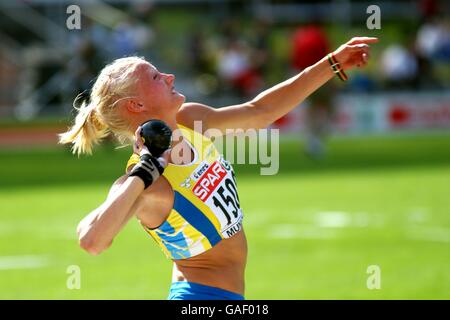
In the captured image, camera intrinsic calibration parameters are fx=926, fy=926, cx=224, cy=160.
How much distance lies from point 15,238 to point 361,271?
16.1 ft

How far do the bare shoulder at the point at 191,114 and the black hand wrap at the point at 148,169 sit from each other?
107cm

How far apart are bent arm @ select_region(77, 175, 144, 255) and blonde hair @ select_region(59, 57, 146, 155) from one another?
31.9 inches

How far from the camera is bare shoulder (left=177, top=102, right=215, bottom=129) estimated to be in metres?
6.25

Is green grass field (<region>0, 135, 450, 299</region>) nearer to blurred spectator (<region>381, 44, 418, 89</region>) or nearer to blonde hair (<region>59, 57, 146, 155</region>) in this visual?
blonde hair (<region>59, 57, 146, 155</region>)

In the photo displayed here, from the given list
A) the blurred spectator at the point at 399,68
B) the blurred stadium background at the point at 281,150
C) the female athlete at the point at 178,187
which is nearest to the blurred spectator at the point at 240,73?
the blurred stadium background at the point at 281,150

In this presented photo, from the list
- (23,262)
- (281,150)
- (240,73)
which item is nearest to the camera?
(23,262)

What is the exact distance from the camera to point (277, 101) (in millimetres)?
6484

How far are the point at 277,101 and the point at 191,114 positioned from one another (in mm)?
627

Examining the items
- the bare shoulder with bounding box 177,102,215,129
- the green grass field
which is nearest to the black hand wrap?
the bare shoulder with bounding box 177,102,215,129

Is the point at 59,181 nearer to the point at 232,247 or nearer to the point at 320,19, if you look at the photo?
the point at 232,247

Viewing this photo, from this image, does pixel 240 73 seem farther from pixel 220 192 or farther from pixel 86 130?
pixel 220 192

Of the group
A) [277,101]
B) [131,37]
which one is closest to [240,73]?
[131,37]

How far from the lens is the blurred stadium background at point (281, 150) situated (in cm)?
1015

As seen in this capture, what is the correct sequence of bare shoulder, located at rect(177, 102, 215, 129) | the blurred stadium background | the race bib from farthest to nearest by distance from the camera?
the blurred stadium background, bare shoulder, located at rect(177, 102, 215, 129), the race bib
